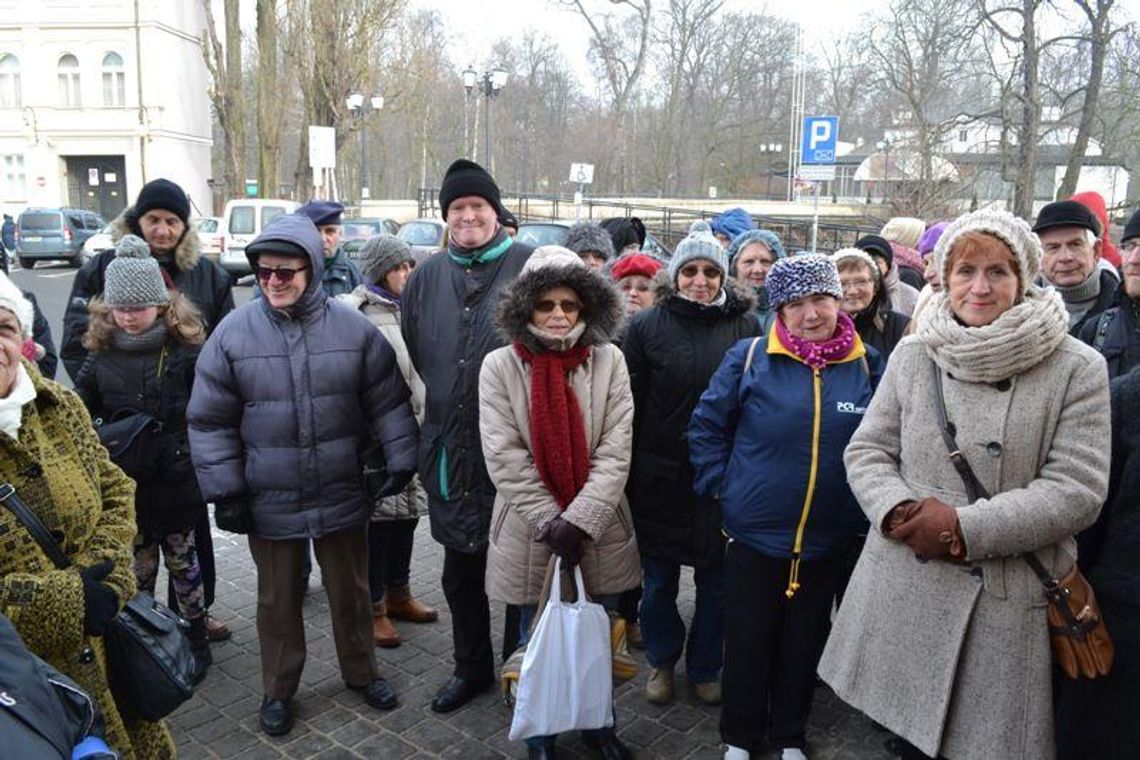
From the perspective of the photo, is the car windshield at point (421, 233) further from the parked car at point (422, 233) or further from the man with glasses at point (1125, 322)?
the man with glasses at point (1125, 322)

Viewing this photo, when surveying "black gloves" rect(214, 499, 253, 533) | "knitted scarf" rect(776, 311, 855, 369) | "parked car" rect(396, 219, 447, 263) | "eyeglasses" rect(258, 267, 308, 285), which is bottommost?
"black gloves" rect(214, 499, 253, 533)

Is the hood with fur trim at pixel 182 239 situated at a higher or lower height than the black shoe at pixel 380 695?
higher

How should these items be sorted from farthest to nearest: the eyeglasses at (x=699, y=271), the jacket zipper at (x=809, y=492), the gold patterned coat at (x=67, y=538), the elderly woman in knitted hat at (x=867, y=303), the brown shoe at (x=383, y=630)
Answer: the brown shoe at (x=383, y=630), the elderly woman in knitted hat at (x=867, y=303), the eyeglasses at (x=699, y=271), the jacket zipper at (x=809, y=492), the gold patterned coat at (x=67, y=538)

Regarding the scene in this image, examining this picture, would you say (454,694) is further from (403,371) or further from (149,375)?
(149,375)

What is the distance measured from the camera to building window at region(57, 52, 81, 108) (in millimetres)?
37969

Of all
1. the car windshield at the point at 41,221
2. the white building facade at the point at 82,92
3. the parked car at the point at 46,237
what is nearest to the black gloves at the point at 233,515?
the parked car at the point at 46,237

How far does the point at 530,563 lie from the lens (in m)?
3.35

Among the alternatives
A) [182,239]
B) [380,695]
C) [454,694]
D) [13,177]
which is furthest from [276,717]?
[13,177]

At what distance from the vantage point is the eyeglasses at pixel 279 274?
3.48 meters

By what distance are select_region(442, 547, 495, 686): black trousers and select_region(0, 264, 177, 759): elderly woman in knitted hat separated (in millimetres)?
1337

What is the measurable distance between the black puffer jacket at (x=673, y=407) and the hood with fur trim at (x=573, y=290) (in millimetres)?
427

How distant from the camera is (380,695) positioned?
3.81 m

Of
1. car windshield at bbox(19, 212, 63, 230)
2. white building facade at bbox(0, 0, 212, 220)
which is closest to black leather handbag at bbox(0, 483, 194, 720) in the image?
car windshield at bbox(19, 212, 63, 230)

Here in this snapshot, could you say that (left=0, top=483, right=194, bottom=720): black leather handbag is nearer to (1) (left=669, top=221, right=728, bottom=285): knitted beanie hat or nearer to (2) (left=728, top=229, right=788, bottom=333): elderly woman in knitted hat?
(1) (left=669, top=221, right=728, bottom=285): knitted beanie hat
